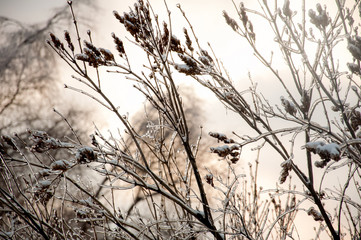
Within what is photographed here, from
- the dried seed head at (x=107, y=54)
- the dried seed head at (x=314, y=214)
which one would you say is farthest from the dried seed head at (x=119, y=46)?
the dried seed head at (x=314, y=214)

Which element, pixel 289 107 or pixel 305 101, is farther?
pixel 305 101

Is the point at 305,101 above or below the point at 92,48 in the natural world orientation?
above

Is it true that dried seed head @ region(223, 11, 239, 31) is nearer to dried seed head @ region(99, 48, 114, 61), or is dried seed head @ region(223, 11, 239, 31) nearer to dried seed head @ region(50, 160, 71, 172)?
dried seed head @ region(99, 48, 114, 61)

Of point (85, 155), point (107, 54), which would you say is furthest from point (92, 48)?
point (85, 155)

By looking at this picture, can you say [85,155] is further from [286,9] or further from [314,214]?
[314,214]

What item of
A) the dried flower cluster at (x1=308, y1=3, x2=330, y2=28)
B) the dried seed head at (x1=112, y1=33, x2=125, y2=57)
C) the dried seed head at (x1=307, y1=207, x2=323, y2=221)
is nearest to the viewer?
the dried flower cluster at (x1=308, y1=3, x2=330, y2=28)

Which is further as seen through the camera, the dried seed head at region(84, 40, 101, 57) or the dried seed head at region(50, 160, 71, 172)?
the dried seed head at region(84, 40, 101, 57)

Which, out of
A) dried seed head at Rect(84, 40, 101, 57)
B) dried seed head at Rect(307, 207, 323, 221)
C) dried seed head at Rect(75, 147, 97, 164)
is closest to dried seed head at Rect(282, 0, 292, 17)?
dried seed head at Rect(84, 40, 101, 57)

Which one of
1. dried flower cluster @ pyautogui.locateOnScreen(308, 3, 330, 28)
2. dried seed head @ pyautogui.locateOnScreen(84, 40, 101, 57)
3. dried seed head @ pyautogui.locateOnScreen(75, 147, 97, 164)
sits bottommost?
dried seed head @ pyautogui.locateOnScreen(75, 147, 97, 164)

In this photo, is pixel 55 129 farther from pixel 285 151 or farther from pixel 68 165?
pixel 285 151

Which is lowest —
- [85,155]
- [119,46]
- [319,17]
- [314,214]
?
[85,155]

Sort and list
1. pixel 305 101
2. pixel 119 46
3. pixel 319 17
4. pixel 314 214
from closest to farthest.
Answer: pixel 319 17
pixel 305 101
pixel 119 46
pixel 314 214

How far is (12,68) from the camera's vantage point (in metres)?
8.99

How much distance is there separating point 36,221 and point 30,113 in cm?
724
